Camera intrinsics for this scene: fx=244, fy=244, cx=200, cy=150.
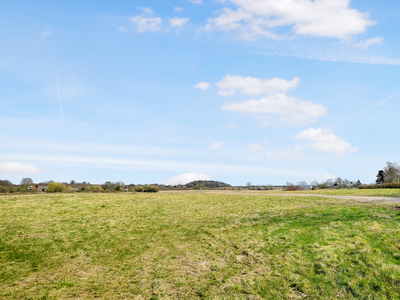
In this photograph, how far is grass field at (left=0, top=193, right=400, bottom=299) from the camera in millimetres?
10047

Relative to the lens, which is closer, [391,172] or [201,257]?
[201,257]

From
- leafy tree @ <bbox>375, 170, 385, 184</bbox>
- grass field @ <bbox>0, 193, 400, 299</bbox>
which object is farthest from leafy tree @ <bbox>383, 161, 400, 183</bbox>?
grass field @ <bbox>0, 193, 400, 299</bbox>

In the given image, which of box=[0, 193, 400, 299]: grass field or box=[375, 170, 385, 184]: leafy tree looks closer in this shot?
box=[0, 193, 400, 299]: grass field

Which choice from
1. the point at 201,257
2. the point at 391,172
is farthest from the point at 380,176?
the point at 201,257

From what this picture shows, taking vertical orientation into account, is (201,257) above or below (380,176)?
below

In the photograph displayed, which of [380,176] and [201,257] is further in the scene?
[380,176]

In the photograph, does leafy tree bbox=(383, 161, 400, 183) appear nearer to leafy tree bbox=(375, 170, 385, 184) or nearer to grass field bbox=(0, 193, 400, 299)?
leafy tree bbox=(375, 170, 385, 184)

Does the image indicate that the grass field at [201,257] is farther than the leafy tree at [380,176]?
No

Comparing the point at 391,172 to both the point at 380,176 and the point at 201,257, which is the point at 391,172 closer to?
the point at 380,176

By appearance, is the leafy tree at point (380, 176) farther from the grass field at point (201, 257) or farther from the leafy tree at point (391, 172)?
the grass field at point (201, 257)

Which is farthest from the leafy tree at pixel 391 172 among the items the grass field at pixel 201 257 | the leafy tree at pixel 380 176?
the grass field at pixel 201 257

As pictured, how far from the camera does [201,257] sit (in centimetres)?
1368

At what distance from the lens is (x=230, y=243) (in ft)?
51.1

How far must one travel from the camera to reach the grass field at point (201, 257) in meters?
10.0
